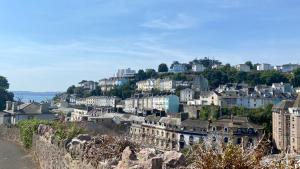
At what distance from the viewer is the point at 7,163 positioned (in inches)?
931

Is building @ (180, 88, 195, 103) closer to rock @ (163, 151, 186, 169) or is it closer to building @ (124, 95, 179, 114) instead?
building @ (124, 95, 179, 114)

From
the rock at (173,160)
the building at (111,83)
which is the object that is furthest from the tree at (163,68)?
the rock at (173,160)

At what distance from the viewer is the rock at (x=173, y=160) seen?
590 cm

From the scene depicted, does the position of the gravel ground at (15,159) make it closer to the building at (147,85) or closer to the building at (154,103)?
the building at (154,103)

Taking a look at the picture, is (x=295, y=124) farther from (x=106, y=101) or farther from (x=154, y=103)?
(x=106, y=101)

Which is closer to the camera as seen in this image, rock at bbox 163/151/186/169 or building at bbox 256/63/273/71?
rock at bbox 163/151/186/169

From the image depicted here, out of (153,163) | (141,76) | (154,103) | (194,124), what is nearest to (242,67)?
(141,76)

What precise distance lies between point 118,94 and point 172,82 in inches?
667

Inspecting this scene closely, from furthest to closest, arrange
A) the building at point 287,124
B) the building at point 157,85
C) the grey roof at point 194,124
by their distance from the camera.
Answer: the building at point 157,85
the grey roof at point 194,124
the building at point 287,124

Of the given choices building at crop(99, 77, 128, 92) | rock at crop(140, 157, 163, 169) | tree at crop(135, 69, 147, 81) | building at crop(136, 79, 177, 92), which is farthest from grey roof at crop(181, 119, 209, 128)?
building at crop(99, 77, 128, 92)

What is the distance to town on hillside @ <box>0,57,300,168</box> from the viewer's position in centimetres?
2747

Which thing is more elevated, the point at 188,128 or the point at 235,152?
the point at 235,152

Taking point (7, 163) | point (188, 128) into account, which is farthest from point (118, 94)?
point (7, 163)

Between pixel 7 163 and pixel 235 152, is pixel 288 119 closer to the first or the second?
pixel 7 163
